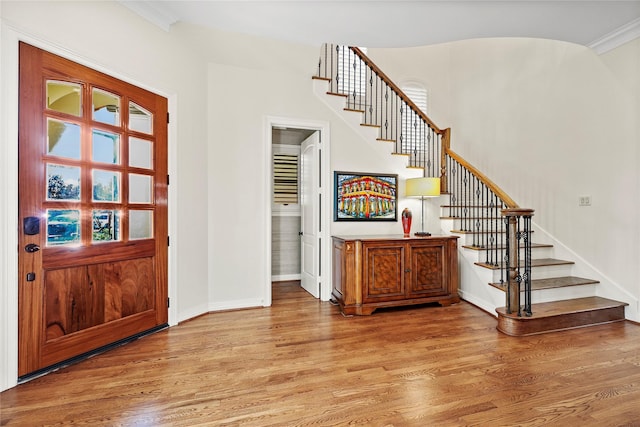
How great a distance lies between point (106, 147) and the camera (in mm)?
2576

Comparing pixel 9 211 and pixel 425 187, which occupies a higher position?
pixel 425 187

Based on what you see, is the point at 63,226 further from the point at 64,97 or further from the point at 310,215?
the point at 310,215

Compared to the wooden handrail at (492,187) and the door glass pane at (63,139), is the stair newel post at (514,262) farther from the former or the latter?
the door glass pane at (63,139)

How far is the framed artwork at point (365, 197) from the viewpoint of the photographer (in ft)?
13.3

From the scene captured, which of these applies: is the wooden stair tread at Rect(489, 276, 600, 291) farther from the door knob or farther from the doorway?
the door knob

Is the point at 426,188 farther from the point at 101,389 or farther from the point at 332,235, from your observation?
the point at 101,389

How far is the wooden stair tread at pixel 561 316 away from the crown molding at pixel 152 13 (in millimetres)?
4164

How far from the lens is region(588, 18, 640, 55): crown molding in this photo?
3.12 meters

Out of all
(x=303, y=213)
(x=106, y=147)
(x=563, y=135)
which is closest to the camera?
(x=106, y=147)

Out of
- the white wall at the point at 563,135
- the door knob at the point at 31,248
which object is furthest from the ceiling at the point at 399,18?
the door knob at the point at 31,248

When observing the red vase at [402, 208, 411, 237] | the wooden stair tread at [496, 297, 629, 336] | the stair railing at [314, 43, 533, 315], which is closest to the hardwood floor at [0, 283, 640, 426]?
the wooden stair tread at [496, 297, 629, 336]


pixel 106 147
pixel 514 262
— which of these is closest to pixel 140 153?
pixel 106 147

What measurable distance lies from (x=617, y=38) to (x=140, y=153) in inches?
195

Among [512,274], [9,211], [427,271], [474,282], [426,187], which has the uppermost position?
[426,187]
